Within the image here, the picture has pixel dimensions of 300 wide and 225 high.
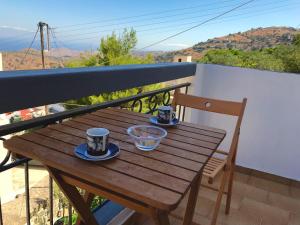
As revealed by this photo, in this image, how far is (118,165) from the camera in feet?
2.87

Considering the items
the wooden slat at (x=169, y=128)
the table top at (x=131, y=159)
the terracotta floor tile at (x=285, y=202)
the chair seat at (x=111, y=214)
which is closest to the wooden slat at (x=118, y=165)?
the table top at (x=131, y=159)

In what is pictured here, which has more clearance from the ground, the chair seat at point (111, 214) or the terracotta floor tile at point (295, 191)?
the chair seat at point (111, 214)

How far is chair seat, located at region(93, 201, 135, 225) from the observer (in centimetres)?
168

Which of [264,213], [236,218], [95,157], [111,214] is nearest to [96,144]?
[95,157]

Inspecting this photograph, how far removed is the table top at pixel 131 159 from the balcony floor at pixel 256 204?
3.21 ft

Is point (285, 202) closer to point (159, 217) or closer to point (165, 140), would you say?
point (165, 140)

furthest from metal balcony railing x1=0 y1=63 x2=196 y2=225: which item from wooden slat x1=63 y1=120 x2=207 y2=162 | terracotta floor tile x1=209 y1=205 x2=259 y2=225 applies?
terracotta floor tile x1=209 y1=205 x2=259 y2=225

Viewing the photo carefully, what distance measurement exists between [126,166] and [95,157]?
11 cm

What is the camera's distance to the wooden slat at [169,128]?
3.97 feet

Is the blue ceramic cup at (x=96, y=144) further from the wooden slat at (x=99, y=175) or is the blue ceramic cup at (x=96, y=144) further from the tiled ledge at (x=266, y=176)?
the tiled ledge at (x=266, y=176)

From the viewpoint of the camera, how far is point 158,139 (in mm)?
1058

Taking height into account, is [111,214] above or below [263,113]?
below

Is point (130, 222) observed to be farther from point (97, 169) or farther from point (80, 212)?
point (97, 169)

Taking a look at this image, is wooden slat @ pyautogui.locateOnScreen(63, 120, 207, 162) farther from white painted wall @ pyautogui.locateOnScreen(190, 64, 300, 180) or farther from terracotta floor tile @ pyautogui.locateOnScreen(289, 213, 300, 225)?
white painted wall @ pyautogui.locateOnScreen(190, 64, 300, 180)
